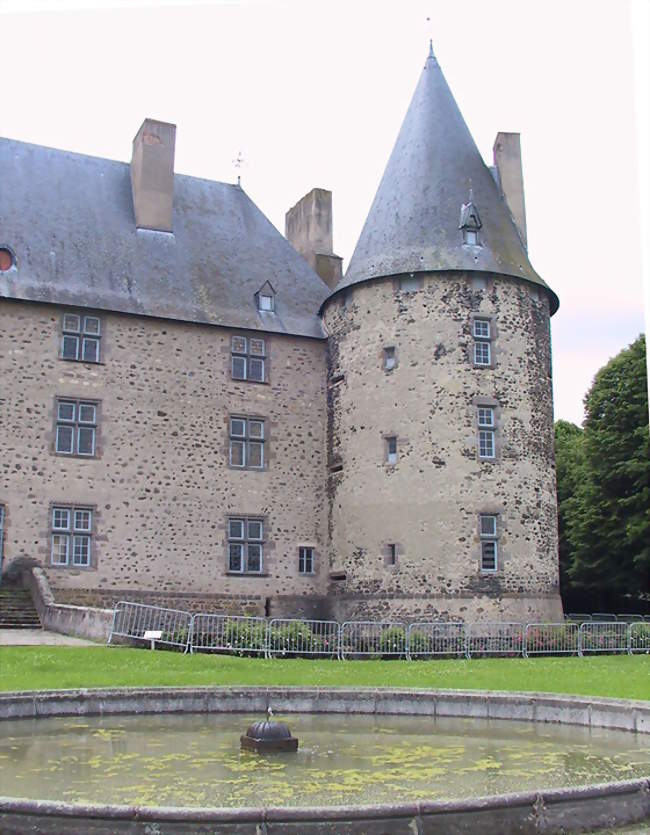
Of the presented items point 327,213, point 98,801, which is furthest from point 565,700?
point 327,213

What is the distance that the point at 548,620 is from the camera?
26.5 meters

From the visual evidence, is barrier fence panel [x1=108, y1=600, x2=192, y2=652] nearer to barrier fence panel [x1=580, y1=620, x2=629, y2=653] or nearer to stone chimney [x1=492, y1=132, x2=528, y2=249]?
barrier fence panel [x1=580, y1=620, x2=629, y2=653]

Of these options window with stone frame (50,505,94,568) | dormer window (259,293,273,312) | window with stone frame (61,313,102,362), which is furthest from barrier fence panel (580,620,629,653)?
window with stone frame (61,313,102,362)

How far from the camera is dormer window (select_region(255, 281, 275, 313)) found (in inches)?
1185

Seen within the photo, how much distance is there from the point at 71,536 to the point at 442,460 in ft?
32.5

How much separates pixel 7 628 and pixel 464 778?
17019 mm

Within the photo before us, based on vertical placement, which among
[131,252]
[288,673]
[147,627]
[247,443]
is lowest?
[288,673]

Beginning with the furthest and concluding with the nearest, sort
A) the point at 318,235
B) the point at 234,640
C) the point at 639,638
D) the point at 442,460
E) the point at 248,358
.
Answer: the point at 318,235 → the point at 248,358 → the point at 442,460 → the point at 639,638 → the point at 234,640

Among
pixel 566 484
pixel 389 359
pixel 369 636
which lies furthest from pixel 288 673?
pixel 566 484

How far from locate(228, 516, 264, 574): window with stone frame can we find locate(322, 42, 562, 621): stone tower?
7.04 ft

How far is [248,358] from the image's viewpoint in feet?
96.3

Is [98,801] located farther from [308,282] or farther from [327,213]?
[327,213]

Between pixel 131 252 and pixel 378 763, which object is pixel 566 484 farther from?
pixel 378 763

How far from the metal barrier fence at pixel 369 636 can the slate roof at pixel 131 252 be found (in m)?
8.98
